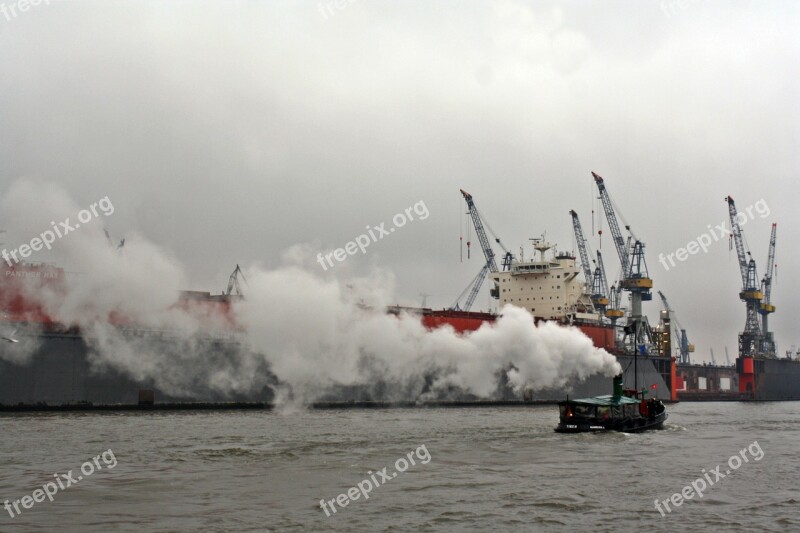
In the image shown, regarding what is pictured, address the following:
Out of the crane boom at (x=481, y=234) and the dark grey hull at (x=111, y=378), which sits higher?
the crane boom at (x=481, y=234)

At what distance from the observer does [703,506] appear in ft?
91.0

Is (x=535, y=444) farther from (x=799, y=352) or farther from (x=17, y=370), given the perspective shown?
(x=799, y=352)

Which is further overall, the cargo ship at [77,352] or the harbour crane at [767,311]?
the harbour crane at [767,311]

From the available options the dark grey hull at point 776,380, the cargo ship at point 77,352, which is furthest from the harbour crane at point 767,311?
the cargo ship at point 77,352

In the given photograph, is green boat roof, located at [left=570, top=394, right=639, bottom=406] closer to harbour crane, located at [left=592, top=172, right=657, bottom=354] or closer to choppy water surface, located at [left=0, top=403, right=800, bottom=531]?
choppy water surface, located at [left=0, top=403, right=800, bottom=531]

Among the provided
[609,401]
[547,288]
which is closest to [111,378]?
[609,401]

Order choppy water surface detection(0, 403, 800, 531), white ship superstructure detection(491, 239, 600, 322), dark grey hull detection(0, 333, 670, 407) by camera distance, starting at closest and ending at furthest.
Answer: choppy water surface detection(0, 403, 800, 531), dark grey hull detection(0, 333, 670, 407), white ship superstructure detection(491, 239, 600, 322)

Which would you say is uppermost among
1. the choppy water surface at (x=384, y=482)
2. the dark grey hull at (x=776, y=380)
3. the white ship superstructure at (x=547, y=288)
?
the white ship superstructure at (x=547, y=288)

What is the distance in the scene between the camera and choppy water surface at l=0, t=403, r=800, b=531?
24.9m

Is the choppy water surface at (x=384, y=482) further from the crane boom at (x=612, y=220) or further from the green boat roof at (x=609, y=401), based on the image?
the crane boom at (x=612, y=220)

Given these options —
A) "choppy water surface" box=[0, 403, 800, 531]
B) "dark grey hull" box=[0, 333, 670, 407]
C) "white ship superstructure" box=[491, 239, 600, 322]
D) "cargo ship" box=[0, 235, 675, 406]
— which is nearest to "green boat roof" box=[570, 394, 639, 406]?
"choppy water surface" box=[0, 403, 800, 531]

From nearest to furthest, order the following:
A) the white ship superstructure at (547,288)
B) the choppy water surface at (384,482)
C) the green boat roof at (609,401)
Answer: the choppy water surface at (384,482), the green boat roof at (609,401), the white ship superstructure at (547,288)

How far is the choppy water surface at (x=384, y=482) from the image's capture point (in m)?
24.9

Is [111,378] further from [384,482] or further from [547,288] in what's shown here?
[547,288]
